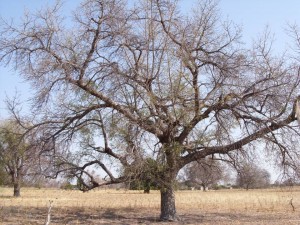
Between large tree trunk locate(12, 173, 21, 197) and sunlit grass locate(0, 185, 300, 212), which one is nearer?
large tree trunk locate(12, 173, 21, 197)

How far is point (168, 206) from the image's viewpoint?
62.1 ft

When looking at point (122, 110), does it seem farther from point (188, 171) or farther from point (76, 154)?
point (188, 171)

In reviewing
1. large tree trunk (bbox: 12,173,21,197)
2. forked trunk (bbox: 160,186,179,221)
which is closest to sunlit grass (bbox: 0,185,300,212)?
large tree trunk (bbox: 12,173,21,197)

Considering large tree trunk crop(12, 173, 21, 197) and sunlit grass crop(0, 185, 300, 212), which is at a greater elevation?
large tree trunk crop(12, 173, 21, 197)

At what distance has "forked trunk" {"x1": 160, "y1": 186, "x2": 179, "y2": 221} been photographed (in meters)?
18.8

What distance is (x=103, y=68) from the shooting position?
17.2m

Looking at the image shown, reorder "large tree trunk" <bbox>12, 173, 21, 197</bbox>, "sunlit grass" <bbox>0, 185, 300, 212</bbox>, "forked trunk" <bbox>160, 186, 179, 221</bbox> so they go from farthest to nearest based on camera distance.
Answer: "sunlit grass" <bbox>0, 185, 300, 212</bbox> → "large tree trunk" <bbox>12, 173, 21, 197</bbox> → "forked trunk" <bbox>160, 186, 179, 221</bbox>

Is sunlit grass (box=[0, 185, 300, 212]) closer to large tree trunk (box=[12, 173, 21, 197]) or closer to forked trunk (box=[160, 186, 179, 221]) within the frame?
large tree trunk (box=[12, 173, 21, 197])

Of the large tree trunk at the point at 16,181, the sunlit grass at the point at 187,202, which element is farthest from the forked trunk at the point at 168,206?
the large tree trunk at the point at 16,181

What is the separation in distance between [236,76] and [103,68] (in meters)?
5.45

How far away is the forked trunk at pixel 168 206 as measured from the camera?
18.8 m

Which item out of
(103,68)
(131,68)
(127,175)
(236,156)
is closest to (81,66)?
(103,68)

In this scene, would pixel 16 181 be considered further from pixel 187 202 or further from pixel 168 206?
pixel 187 202

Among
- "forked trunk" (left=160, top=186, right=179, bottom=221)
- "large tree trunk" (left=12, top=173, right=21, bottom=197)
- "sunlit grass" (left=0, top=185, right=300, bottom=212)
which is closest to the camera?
"forked trunk" (left=160, top=186, right=179, bottom=221)
